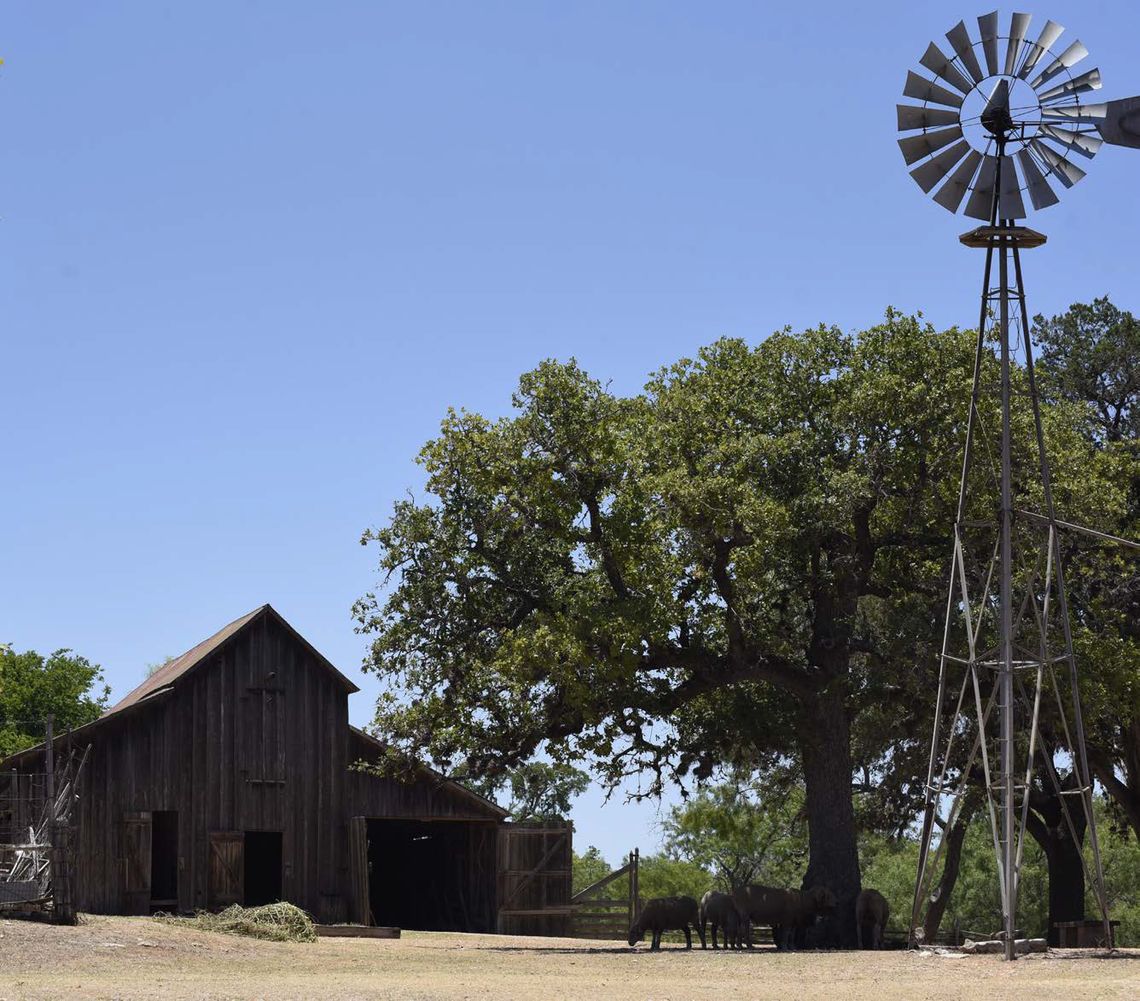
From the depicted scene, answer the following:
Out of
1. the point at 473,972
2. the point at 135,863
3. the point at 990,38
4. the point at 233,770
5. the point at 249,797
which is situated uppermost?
the point at 990,38

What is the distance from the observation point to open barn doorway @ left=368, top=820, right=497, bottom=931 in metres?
45.0

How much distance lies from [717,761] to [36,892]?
1509 cm

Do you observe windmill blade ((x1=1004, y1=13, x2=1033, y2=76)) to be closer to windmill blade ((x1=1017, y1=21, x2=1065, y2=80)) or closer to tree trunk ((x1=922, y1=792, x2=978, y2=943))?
windmill blade ((x1=1017, y1=21, x2=1065, y2=80))

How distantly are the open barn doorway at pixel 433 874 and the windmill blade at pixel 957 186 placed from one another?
75.3 ft

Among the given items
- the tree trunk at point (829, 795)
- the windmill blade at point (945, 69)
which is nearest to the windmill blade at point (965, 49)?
the windmill blade at point (945, 69)

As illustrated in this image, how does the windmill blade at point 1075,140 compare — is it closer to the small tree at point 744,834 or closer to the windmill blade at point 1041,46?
the windmill blade at point 1041,46

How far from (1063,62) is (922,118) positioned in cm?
256

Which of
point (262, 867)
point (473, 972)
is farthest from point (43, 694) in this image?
point (473, 972)

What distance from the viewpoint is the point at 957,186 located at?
2878cm

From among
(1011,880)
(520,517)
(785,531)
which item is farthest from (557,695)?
A: (1011,880)

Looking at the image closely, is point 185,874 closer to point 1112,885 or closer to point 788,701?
point 788,701

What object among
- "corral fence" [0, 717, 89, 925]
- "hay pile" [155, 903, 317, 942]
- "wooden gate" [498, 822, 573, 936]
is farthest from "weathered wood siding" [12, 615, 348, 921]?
"corral fence" [0, 717, 89, 925]

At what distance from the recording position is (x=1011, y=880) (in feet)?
85.6

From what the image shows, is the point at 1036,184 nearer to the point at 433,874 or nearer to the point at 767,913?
the point at 767,913
